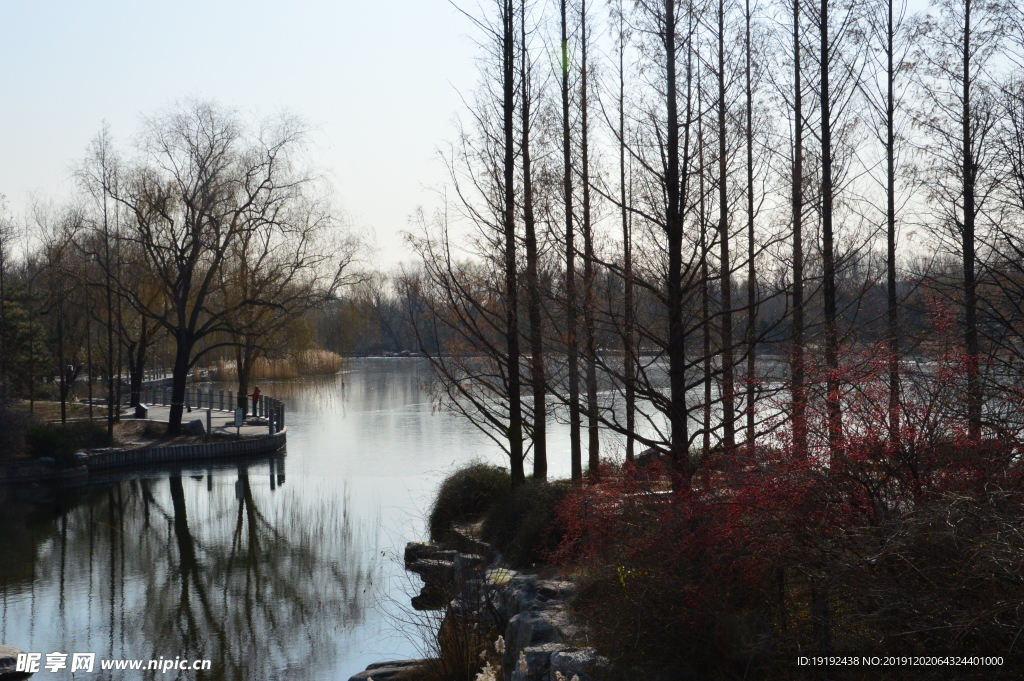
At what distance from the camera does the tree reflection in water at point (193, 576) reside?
409 inches

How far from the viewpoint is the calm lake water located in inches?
408

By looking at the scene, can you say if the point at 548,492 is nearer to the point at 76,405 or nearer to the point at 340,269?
the point at 340,269

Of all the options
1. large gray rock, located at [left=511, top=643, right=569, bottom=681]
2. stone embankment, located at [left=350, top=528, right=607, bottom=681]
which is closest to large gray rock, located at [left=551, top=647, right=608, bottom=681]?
stone embankment, located at [left=350, top=528, right=607, bottom=681]

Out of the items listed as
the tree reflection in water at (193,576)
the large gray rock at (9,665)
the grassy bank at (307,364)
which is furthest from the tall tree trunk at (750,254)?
the grassy bank at (307,364)

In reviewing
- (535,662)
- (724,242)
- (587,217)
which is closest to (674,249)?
(724,242)

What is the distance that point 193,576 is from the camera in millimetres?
13617

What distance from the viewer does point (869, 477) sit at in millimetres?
4984

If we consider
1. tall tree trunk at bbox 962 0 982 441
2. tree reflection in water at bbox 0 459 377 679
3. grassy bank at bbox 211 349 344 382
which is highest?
tall tree trunk at bbox 962 0 982 441

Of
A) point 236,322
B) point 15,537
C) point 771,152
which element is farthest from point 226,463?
point 771,152

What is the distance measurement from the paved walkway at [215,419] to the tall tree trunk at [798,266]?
820 inches

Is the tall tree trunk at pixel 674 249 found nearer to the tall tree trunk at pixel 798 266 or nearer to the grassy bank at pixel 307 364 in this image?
the tall tree trunk at pixel 798 266

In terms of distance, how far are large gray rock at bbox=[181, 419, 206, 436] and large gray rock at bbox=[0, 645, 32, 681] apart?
1794cm

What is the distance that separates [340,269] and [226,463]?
6958 mm

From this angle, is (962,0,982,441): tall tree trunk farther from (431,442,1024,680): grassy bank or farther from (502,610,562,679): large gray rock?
(502,610,562,679): large gray rock
